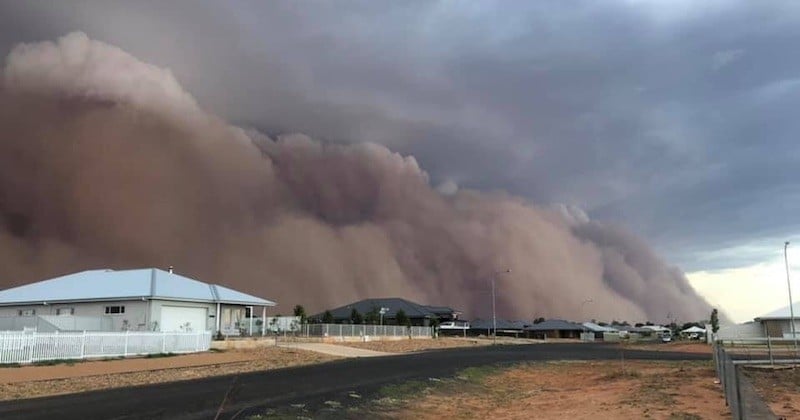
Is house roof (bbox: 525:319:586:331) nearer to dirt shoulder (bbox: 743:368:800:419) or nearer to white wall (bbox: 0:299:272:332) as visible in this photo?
white wall (bbox: 0:299:272:332)

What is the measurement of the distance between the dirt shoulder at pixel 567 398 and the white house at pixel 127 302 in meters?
27.7

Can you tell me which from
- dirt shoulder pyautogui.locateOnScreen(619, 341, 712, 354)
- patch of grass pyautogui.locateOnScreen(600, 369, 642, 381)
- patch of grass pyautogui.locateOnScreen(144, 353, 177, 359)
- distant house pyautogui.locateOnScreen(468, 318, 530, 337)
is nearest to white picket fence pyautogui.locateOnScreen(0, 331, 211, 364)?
patch of grass pyautogui.locateOnScreen(144, 353, 177, 359)

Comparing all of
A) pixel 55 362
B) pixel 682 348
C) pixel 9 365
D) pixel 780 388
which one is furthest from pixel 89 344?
pixel 682 348

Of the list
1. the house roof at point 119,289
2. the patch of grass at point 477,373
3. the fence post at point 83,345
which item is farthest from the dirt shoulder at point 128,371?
the house roof at point 119,289

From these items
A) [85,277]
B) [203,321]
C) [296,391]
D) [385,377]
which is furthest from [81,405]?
[85,277]

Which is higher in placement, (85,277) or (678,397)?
(85,277)

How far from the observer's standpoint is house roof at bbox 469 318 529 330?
6427 inches

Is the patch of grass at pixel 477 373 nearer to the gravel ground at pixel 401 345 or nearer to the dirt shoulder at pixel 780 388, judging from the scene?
the dirt shoulder at pixel 780 388

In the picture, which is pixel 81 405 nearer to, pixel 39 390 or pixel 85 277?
pixel 39 390

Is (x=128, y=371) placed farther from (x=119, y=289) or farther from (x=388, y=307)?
(x=388, y=307)

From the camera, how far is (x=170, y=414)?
52.4 feet

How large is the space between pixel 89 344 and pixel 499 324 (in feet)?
484

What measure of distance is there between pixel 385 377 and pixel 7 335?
16.7 m

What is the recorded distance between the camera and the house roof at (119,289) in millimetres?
49875
